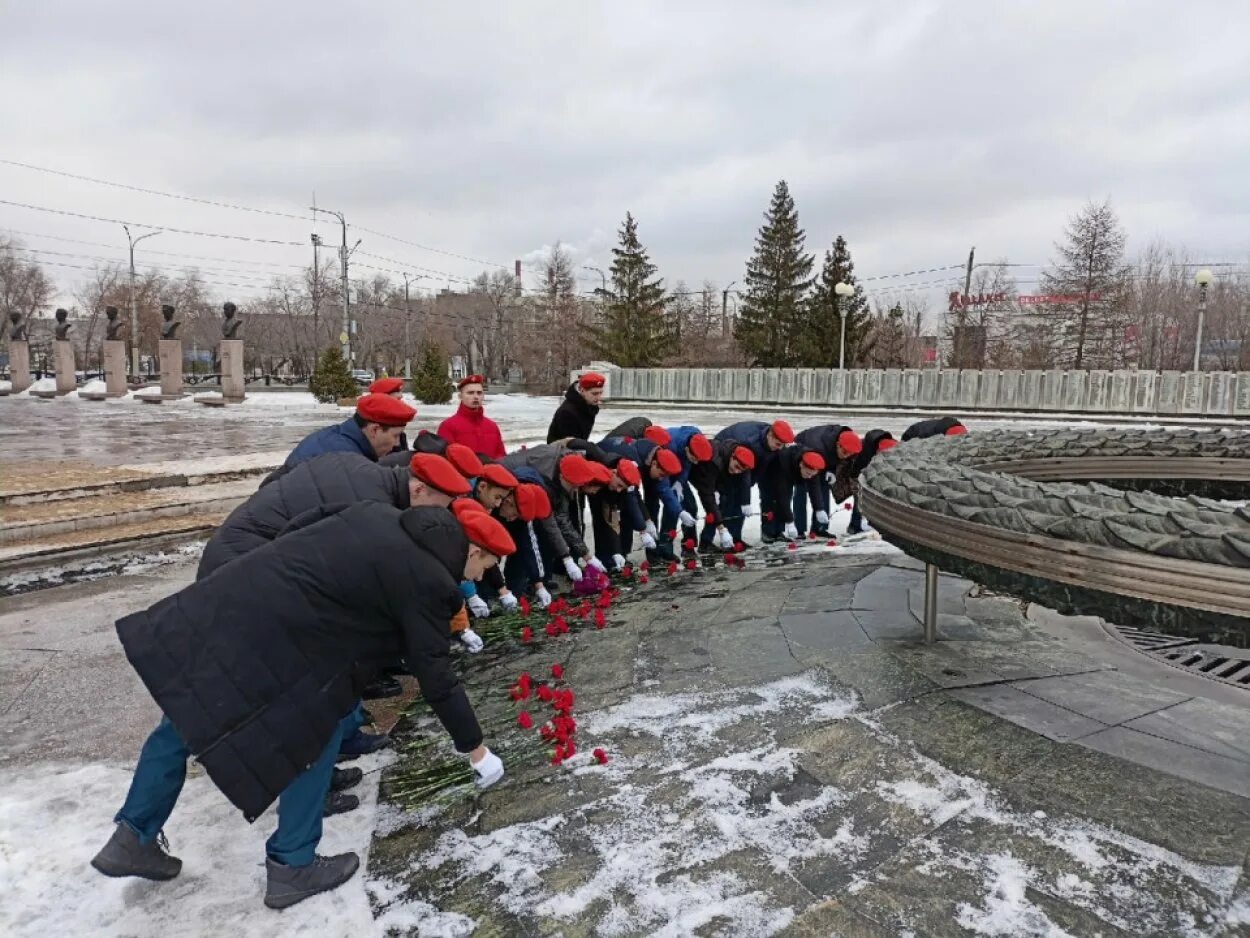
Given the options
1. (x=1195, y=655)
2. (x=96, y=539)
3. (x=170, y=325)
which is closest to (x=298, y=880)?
(x=1195, y=655)

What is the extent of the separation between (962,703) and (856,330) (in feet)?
120

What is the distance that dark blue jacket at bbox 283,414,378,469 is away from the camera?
13.8 ft

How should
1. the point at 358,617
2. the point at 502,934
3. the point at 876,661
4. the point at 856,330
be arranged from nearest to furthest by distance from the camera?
1. the point at 502,934
2. the point at 358,617
3. the point at 876,661
4. the point at 856,330

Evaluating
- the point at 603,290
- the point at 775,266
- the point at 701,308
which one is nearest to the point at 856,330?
the point at 775,266

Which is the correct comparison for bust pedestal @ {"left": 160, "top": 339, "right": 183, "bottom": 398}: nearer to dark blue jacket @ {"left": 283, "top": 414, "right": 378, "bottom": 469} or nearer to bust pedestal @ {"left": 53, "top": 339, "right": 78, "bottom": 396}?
bust pedestal @ {"left": 53, "top": 339, "right": 78, "bottom": 396}

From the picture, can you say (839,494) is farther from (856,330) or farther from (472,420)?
Answer: (856,330)

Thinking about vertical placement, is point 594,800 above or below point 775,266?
below

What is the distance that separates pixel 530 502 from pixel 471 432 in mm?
1985

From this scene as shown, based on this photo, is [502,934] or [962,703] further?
[962,703]

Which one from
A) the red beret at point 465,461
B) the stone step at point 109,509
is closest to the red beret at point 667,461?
the red beret at point 465,461

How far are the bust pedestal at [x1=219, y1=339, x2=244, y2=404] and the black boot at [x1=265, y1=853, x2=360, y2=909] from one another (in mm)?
30545

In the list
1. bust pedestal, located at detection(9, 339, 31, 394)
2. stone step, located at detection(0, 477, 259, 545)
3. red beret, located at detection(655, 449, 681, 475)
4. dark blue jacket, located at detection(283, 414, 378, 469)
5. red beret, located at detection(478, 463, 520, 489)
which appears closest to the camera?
red beret, located at detection(478, 463, 520, 489)

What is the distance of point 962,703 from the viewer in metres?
3.25

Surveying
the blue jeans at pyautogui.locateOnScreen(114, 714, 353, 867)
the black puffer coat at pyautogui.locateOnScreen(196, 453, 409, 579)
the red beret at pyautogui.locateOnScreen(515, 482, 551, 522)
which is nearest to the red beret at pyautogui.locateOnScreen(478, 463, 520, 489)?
the black puffer coat at pyautogui.locateOnScreen(196, 453, 409, 579)
